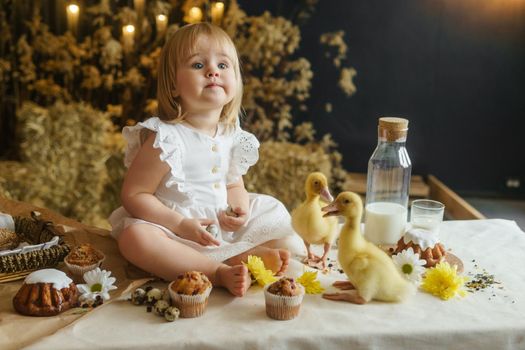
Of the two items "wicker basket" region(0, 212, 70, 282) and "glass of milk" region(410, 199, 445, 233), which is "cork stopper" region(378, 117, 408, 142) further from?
"wicker basket" region(0, 212, 70, 282)

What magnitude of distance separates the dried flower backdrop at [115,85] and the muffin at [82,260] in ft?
4.66

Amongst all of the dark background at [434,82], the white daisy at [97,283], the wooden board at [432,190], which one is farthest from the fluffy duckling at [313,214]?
the dark background at [434,82]

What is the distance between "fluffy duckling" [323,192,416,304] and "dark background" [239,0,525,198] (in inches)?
85.8

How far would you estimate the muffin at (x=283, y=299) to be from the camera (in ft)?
3.53

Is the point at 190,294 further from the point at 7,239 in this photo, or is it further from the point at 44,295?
the point at 7,239

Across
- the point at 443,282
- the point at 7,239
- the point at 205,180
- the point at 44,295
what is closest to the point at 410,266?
the point at 443,282

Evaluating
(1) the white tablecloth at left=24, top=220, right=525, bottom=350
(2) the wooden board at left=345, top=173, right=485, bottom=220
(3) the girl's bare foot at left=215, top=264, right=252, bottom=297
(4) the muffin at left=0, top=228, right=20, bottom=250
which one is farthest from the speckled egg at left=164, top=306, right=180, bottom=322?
(2) the wooden board at left=345, top=173, right=485, bottom=220

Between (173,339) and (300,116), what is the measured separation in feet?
7.82

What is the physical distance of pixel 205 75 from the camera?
53.3 inches

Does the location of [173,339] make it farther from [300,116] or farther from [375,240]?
[300,116]

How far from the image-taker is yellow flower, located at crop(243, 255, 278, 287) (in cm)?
122

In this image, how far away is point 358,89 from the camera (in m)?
3.24

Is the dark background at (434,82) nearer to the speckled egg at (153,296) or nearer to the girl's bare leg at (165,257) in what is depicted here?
the girl's bare leg at (165,257)

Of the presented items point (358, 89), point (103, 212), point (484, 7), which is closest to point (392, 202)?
point (103, 212)
